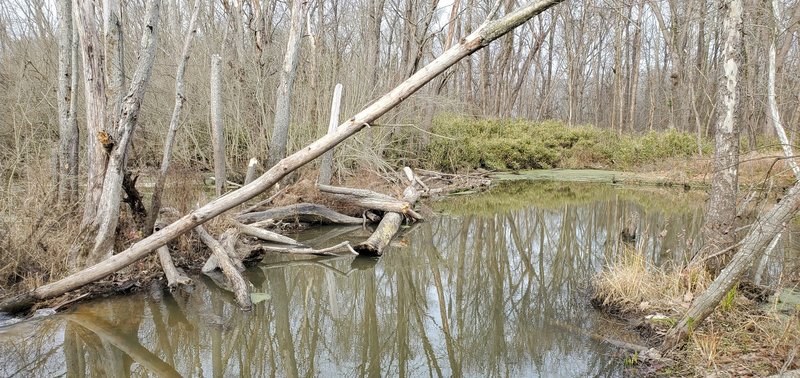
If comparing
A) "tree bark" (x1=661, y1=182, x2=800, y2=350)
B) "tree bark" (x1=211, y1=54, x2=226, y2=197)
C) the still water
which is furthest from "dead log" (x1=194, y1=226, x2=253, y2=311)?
"tree bark" (x1=661, y1=182, x2=800, y2=350)

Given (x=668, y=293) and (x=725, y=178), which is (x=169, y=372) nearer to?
(x=668, y=293)

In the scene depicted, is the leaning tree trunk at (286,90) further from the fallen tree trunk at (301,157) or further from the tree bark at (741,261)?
the tree bark at (741,261)

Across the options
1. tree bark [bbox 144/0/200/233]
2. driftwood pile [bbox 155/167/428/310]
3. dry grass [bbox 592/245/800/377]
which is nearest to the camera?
dry grass [bbox 592/245/800/377]

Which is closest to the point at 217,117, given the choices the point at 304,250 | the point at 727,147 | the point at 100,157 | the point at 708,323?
the point at 304,250

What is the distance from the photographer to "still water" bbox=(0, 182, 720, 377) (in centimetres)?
456

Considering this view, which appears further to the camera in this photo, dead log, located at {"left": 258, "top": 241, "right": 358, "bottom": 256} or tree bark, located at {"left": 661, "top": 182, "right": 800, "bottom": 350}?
dead log, located at {"left": 258, "top": 241, "right": 358, "bottom": 256}

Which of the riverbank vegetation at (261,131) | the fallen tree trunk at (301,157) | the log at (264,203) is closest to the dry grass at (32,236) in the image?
the riverbank vegetation at (261,131)

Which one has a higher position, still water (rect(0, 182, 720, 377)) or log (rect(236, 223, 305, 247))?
log (rect(236, 223, 305, 247))

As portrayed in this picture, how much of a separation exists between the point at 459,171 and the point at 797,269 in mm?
14722

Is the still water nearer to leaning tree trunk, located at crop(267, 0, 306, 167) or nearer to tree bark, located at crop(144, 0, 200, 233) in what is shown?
tree bark, located at crop(144, 0, 200, 233)

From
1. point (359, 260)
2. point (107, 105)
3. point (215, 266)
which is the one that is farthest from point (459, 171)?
point (107, 105)

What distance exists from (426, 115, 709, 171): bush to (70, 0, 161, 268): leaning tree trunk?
1360 centimetres

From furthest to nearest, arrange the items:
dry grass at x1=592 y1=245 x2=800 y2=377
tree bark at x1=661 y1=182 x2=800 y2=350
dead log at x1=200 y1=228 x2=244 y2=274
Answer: dead log at x1=200 y1=228 x2=244 y2=274
dry grass at x1=592 y1=245 x2=800 y2=377
tree bark at x1=661 y1=182 x2=800 y2=350

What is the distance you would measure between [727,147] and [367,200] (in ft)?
21.4
